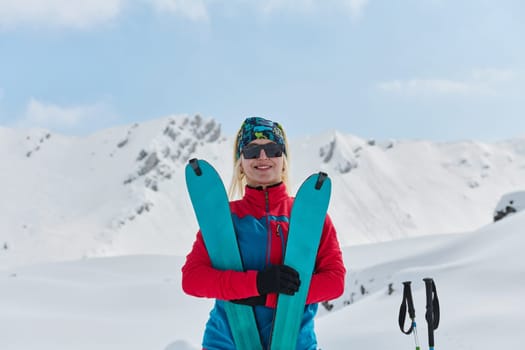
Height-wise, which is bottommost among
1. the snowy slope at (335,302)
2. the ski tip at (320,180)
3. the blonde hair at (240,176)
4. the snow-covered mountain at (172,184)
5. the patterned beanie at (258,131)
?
the ski tip at (320,180)

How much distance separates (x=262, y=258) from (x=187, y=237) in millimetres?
61998

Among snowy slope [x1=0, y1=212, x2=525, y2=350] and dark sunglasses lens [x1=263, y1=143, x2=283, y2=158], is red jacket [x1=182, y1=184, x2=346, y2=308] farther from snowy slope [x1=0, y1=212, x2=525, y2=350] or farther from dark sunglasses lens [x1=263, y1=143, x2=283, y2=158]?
snowy slope [x1=0, y1=212, x2=525, y2=350]

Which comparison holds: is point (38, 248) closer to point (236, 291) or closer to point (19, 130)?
point (19, 130)

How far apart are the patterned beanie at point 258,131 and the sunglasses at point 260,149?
0.07m

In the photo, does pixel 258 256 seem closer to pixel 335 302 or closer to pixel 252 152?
pixel 252 152

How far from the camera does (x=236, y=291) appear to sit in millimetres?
2484

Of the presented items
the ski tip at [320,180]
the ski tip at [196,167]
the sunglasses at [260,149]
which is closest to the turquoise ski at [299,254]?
the ski tip at [320,180]

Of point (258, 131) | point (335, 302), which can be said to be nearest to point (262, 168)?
point (258, 131)

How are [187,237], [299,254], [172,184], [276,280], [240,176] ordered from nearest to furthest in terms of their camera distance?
[276,280] → [299,254] → [240,176] → [187,237] → [172,184]

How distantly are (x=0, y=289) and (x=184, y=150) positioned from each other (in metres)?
63.0

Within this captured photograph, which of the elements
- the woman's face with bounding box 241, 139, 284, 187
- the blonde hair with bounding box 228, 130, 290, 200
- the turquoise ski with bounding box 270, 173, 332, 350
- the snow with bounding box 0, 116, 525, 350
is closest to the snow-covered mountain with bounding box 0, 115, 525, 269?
the snow with bounding box 0, 116, 525, 350

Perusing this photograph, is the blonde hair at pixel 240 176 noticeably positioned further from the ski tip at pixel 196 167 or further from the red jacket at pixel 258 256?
the ski tip at pixel 196 167

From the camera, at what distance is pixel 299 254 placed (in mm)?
2604

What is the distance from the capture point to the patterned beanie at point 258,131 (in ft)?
9.39
